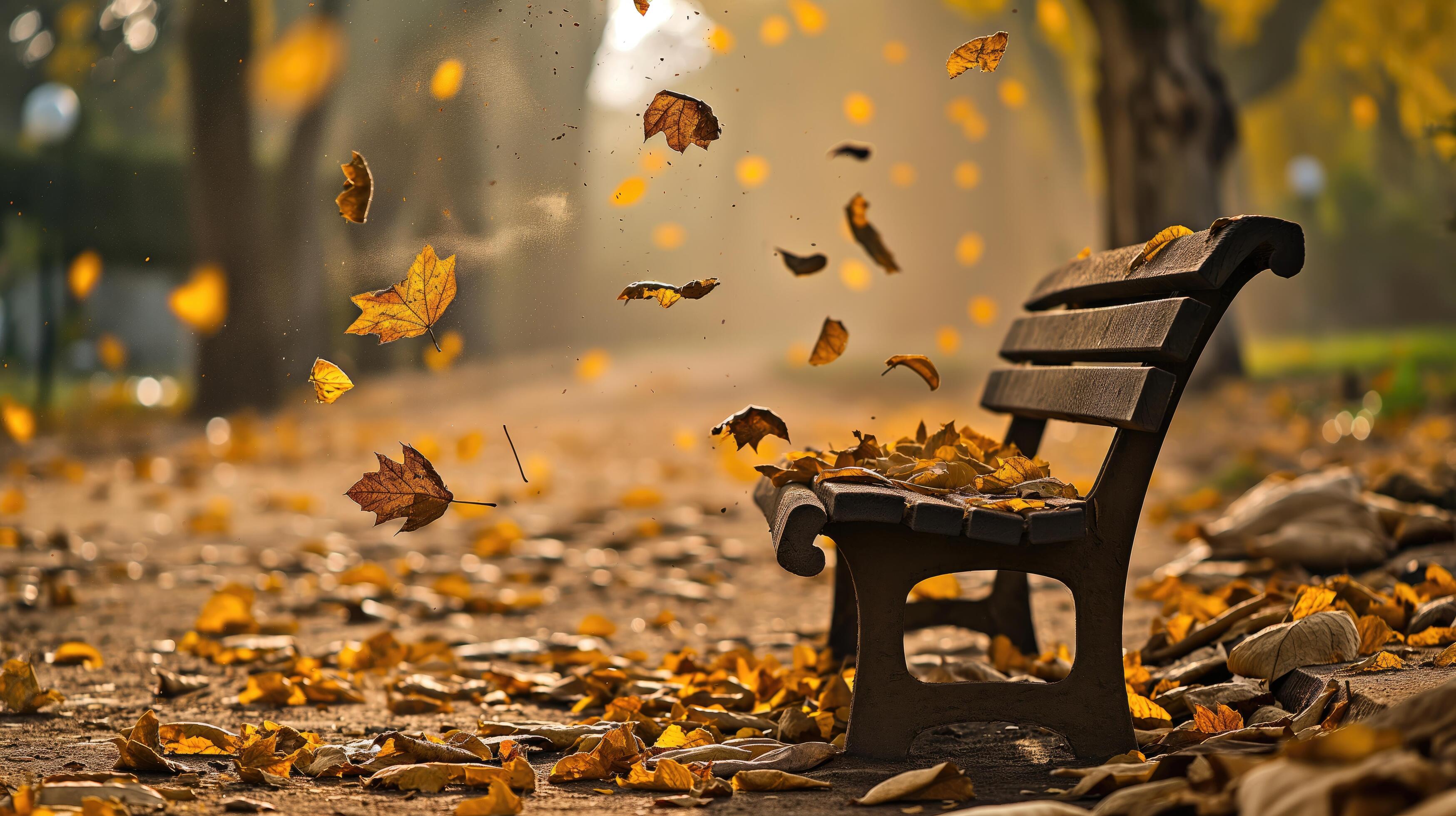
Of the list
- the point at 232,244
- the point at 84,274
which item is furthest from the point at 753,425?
the point at 84,274

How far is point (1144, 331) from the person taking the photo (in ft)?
7.20

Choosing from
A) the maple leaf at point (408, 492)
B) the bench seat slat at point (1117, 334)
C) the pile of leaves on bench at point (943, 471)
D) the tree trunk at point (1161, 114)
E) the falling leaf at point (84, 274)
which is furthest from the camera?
the falling leaf at point (84, 274)


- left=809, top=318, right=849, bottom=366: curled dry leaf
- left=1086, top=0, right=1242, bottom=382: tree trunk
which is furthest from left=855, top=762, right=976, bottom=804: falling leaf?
left=1086, top=0, right=1242, bottom=382: tree trunk

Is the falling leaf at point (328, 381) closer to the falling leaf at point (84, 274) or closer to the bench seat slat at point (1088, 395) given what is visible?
the bench seat slat at point (1088, 395)

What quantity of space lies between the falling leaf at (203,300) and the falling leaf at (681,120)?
31.2ft

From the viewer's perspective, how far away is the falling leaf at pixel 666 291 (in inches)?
100.0

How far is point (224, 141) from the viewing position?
10461 millimetres

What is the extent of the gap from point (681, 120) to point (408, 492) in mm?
1038

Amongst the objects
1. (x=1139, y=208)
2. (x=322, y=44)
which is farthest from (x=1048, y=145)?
(x=322, y=44)

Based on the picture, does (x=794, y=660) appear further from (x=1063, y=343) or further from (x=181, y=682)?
(x=181, y=682)

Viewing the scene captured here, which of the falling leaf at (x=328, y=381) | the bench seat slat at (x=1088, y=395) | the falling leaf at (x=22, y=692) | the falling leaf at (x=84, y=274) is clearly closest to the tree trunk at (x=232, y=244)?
the falling leaf at (x=84, y=274)

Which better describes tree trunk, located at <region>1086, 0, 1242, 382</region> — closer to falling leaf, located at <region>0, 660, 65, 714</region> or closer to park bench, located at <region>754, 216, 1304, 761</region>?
park bench, located at <region>754, 216, 1304, 761</region>

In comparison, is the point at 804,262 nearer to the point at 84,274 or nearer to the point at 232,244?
the point at 232,244

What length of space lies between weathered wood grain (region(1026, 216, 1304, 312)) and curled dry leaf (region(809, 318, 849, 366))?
63 cm
